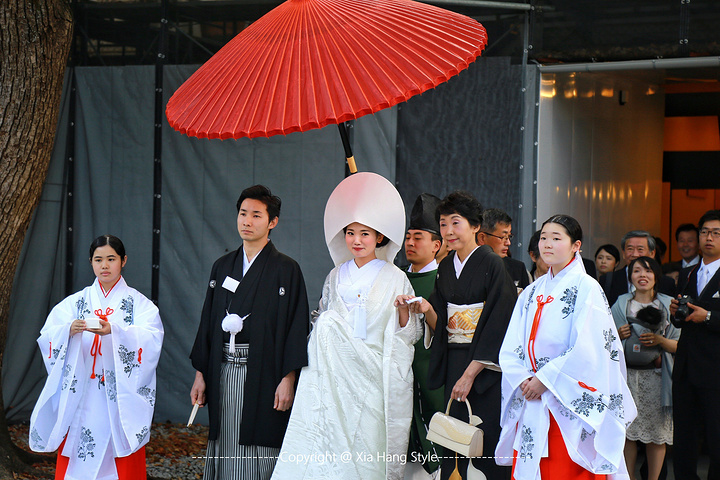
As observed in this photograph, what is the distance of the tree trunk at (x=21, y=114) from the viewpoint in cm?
527

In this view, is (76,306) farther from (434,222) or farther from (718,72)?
(718,72)

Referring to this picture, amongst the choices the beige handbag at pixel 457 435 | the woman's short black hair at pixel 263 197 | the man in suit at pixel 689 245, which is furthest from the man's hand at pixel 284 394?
the man in suit at pixel 689 245

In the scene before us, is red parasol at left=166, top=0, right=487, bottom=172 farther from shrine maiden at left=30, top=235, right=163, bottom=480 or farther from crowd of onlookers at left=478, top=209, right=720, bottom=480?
crowd of onlookers at left=478, top=209, right=720, bottom=480

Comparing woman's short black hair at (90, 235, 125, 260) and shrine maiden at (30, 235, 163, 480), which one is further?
woman's short black hair at (90, 235, 125, 260)

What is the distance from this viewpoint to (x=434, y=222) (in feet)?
15.6

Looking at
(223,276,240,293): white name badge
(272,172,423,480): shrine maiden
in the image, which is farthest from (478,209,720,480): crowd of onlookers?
(223,276,240,293): white name badge

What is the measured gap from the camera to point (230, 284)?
4332 millimetres

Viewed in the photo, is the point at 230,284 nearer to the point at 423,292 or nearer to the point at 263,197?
the point at 263,197

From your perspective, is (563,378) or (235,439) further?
(235,439)

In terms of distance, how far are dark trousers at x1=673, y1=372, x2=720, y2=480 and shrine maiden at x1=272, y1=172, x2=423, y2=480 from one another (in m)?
1.94

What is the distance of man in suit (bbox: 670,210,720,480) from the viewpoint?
16.0ft

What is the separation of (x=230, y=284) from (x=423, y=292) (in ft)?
3.62

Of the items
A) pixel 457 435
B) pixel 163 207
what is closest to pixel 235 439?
pixel 457 435

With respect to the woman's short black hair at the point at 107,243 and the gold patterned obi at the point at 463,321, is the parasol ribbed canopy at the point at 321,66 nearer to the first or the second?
the woman's short black hair at the point at 107,243
